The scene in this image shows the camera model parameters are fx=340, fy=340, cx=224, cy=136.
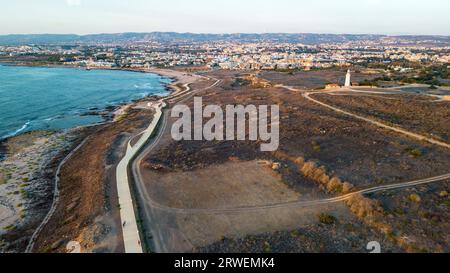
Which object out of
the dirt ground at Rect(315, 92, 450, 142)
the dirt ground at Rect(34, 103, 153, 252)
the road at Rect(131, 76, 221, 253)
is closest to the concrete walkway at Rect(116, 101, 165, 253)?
the dirt ground at Rect(34, 103, 153, 252)

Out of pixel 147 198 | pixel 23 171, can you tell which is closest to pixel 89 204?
pixel 147 198

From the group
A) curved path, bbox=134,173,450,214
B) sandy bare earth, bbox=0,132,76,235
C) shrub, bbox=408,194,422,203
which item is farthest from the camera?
sandy bare earth, bbox=0,132,76,235

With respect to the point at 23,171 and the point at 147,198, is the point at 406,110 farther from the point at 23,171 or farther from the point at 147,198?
the point at 23,171

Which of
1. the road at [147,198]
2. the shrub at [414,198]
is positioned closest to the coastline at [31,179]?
the road at [147,198]

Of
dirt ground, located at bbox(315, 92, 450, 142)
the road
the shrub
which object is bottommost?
the road

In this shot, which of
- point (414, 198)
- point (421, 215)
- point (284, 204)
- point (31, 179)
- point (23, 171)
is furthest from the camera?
point (23, 171)

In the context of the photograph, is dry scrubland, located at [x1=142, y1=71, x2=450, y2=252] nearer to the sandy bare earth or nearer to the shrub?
the shrub
